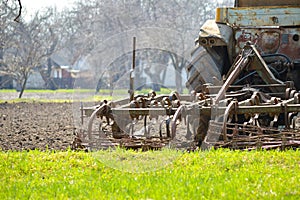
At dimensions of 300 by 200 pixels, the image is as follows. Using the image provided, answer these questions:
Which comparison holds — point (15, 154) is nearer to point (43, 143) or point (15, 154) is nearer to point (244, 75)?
point (43, 143)

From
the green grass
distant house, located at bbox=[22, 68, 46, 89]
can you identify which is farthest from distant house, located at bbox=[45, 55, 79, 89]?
the green grass

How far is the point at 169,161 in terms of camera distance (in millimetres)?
6660

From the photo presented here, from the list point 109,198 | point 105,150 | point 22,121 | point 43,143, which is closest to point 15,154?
point 105,150

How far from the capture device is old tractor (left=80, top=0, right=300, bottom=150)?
7.47m

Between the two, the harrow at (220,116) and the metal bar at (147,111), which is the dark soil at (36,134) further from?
the metal bar at (147,111)

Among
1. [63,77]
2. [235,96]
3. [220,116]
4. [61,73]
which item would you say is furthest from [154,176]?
[61,73]

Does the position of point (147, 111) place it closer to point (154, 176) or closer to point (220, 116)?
point (220, 116)

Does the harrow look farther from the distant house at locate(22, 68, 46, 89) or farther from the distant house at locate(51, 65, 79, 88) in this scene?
the distant house at locate(22, 68, 46, 89)

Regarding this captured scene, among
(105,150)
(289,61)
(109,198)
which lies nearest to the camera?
(109,198)

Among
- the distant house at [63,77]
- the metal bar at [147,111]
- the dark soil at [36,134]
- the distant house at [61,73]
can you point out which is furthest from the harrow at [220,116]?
the distant house at [61,73]

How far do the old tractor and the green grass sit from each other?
21.0 inches

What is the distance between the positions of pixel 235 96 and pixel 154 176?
9.13ft

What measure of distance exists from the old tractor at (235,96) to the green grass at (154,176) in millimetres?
532

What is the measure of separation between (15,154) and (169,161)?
6.54ft
